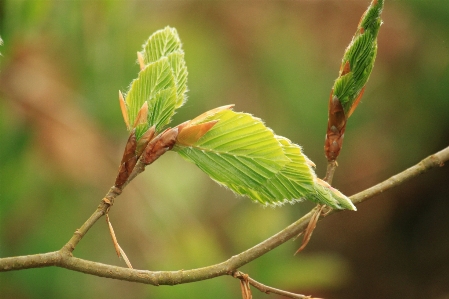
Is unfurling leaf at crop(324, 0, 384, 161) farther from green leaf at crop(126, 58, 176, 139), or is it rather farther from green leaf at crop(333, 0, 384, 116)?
green leaf at crop(126, 58, 176, 139)

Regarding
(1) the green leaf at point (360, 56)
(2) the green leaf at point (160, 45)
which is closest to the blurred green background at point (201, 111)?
(2) the green leaf at point (160, 45)

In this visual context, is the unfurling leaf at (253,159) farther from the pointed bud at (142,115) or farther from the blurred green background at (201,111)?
the blurred green background at (201,111)

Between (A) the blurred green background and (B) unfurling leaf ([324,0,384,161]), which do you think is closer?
(B) unfurling leaf ([324,0,384,161])

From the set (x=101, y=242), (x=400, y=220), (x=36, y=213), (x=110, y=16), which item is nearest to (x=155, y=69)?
(x=110, y=16)

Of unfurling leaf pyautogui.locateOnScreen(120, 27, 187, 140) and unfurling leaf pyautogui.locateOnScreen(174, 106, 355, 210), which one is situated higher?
unfurling leaf pyautogui.locateOnScreen(120, 27, 187, 140)

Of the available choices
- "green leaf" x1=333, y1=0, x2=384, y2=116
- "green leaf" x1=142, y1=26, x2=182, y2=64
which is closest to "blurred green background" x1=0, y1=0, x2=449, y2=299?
"green leaf" x1=142, y1=26, x2=182, y2=64

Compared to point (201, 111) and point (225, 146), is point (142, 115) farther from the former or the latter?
point (201, 111)

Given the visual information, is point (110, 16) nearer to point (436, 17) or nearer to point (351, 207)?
point (351, 207)
